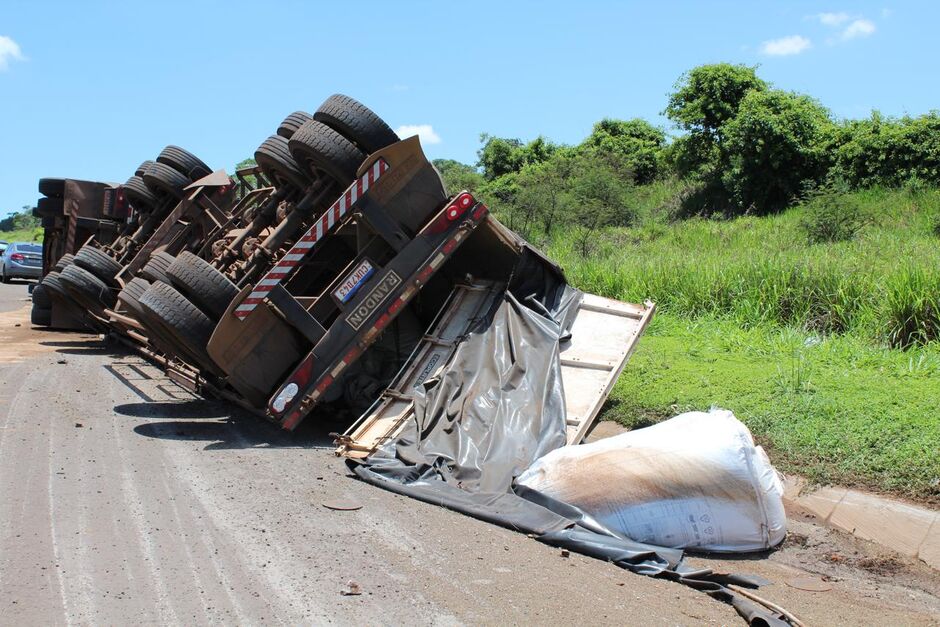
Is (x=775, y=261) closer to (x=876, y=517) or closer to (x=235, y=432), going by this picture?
(x=876, y=517)

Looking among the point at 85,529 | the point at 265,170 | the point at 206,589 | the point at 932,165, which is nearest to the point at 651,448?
the point at 206,589

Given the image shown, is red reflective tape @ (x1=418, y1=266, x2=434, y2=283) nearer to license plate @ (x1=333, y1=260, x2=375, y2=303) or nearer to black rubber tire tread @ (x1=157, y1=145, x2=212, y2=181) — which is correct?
license plate @ (x1=333, y1=260, x2=375, y2=303)

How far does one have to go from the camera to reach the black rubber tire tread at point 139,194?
39.2 ft

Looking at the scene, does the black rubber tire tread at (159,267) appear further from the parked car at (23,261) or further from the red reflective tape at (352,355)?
the parked car at (23,261)

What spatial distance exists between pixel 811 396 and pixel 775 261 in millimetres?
4560

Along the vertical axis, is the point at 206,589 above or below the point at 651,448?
below

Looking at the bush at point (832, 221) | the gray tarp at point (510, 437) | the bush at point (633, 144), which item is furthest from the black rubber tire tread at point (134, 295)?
the bush at point (633, 144)

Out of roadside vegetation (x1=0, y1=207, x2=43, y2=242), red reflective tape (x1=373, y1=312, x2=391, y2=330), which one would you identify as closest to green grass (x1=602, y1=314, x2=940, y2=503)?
red reflective tape (x1=373, y1=312, x2=391, y2=330)

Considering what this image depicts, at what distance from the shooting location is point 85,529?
4.70 m

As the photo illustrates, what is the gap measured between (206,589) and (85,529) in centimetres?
114

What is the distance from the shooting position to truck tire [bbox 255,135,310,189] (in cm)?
795

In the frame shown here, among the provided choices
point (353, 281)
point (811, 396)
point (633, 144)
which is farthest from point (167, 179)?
point (633, 144)

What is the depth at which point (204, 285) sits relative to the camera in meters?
7.17

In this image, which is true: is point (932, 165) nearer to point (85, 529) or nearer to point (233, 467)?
point (233, 467)
